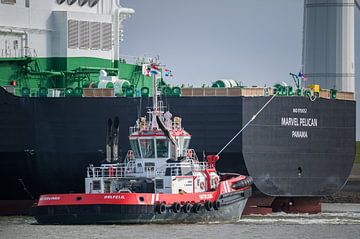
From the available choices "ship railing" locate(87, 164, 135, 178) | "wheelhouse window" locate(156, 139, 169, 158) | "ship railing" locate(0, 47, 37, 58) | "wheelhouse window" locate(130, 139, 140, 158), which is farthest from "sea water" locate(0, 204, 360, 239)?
"ship railing" locate(0, 47, 37, 58)

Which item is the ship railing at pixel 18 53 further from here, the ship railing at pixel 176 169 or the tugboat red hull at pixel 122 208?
the tugboat red hull at pixel 122 208

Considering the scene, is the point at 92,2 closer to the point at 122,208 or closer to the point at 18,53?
the point at 18,53

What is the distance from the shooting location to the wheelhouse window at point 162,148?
59.4 meters

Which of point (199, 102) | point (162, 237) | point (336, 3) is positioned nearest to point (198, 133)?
point (199, 102)

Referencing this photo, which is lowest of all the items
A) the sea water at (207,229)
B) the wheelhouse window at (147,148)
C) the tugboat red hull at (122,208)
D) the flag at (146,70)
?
the sea water at (207,229)

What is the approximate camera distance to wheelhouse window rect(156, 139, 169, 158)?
59438 mm

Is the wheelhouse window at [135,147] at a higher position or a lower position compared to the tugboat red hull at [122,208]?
higher

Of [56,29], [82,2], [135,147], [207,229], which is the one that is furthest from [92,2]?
[207,229]

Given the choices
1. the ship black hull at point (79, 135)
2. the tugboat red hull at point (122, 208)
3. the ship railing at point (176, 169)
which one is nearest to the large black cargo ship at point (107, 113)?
the ship black hull at point (79, 135)

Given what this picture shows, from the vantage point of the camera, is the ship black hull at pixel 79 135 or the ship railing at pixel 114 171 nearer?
the ship railing at pixel 114 171

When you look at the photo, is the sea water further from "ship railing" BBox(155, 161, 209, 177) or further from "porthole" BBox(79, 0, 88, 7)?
"porthole" BBox(79, 0, 88, 7)

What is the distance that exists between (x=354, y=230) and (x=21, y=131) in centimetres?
1346

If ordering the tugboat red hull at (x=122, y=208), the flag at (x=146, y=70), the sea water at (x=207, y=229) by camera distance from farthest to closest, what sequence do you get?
the flag at (x=146, y=70)
the tugboat red hull at (x=122, y=208)
the sea water at (x=207, y=229)

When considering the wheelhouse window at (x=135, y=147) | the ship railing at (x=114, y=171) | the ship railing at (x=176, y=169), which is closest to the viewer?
the ship railing at (x=176, y=169)
